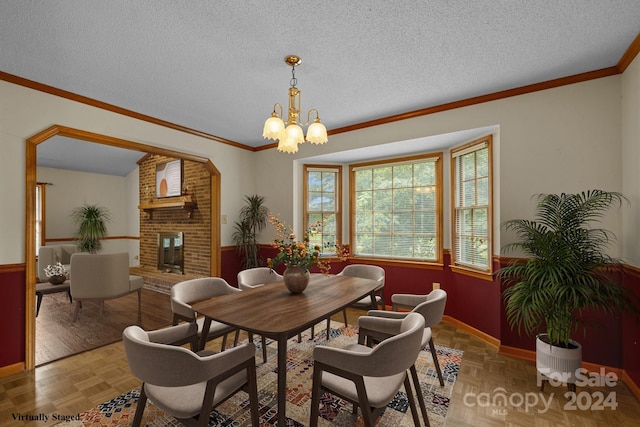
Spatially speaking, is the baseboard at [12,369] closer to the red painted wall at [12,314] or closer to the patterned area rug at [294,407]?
the red painted wall at [12,314]

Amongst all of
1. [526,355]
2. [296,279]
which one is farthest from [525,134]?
[296,279]

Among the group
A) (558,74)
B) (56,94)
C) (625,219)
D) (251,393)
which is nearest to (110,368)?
(251,393)

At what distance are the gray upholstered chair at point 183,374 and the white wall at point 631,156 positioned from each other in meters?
2.96

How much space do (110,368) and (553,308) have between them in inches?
149

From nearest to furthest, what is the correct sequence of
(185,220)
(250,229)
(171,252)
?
(250,229) → (185,220) → (171,252)

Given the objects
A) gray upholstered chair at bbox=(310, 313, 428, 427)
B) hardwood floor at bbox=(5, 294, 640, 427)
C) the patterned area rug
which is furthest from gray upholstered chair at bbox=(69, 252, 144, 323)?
gray upholstered chair at bbox=(310, 313, 428, 427)

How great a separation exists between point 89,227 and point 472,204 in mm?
8119

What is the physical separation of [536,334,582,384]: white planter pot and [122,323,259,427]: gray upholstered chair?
2300 mm

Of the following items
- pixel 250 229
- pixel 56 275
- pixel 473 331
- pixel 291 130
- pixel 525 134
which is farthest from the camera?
pixel 250 229

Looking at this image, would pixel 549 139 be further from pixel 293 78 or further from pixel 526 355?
pixel 293 78

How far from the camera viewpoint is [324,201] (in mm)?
4738

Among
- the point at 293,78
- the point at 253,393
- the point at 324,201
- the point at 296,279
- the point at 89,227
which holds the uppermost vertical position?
the point at 293,78

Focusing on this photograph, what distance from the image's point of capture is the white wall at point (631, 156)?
86.0 inches

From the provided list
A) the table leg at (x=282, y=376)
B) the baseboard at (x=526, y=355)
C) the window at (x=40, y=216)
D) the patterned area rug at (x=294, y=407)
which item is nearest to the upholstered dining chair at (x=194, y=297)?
the patterned area rug at (x=294, y=407)
